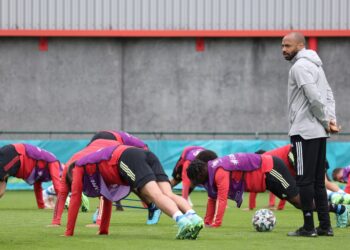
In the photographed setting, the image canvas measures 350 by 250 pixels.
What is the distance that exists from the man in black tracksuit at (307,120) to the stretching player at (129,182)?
1.42m

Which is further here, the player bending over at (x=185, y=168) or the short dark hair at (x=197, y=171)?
the player bending over at (x=185, y=168)

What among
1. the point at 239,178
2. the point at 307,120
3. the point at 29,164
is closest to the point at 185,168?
the point at 29,164

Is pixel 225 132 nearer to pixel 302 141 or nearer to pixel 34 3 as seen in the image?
pixel 34 3

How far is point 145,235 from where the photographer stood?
12.6 m

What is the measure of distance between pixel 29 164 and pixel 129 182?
25.1 feet

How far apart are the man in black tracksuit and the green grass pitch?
62cm

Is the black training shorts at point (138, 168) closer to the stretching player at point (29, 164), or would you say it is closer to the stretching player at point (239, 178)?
the stretching player at point (239, 178)

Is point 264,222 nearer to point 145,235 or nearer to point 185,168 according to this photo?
point 145,235

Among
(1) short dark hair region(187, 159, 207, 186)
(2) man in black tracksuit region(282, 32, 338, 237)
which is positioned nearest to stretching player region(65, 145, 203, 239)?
(2) man in black tracksuit region(282, 32, 338, 237)

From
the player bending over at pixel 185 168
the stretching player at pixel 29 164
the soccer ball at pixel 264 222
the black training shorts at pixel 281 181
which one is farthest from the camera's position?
the player bending over at pixel 185 168

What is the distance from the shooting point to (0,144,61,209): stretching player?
18.4 meters

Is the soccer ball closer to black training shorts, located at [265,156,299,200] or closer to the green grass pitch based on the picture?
the green grass pitch

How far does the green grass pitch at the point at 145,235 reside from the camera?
10.9 meters

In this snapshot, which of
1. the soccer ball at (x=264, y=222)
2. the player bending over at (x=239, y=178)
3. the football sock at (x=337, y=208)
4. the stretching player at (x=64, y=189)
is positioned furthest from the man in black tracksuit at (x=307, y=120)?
the stretching player at (x=64, y=189)
